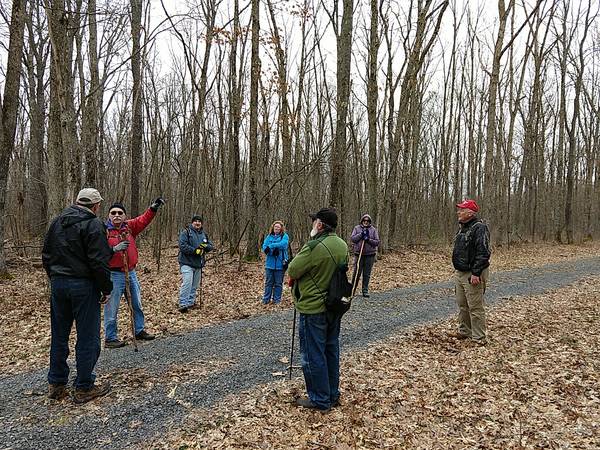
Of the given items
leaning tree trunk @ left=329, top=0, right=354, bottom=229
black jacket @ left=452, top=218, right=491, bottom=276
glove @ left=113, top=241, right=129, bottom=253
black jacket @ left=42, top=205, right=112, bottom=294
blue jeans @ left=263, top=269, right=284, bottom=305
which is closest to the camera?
black jacket @ left=42, top=205, right=112, bottom=294

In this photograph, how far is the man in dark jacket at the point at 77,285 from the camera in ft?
13.9

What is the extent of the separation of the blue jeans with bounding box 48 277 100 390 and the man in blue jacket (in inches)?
151

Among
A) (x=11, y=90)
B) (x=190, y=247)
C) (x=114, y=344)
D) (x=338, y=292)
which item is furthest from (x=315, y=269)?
(x=11, y=90)

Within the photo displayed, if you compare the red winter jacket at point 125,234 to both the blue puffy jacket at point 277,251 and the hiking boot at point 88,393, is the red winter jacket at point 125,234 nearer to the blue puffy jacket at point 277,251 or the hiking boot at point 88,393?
the hiking boot at point 88,393

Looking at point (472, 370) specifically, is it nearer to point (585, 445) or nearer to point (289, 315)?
point (585, 445)

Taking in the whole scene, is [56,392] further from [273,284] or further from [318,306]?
[273,284]

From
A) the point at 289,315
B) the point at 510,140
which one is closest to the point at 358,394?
the point at 289,315

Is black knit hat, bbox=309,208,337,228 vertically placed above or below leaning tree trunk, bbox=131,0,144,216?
below

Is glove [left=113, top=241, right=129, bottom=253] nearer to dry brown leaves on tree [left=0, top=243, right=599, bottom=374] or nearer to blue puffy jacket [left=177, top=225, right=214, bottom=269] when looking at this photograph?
dry brown leaves on tree [left=0, top=243, right=599, bottom=374]

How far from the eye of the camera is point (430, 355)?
6129 millimetres

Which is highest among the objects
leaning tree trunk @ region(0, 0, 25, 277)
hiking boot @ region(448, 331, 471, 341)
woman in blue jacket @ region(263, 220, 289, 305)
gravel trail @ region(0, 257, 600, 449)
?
leaning tree trunk @ region(0, 0, 25, 277)

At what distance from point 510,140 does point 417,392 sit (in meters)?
23.7

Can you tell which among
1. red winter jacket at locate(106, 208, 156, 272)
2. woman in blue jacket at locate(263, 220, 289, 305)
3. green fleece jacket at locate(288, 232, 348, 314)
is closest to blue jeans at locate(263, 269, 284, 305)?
woman in blue jacket at locate(263, 220, 289, 305)

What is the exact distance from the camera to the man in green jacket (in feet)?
13.6
